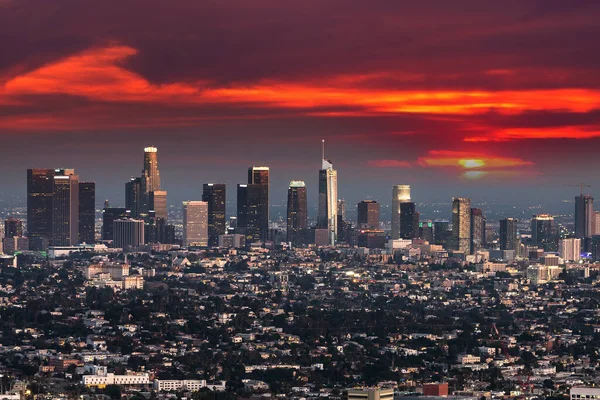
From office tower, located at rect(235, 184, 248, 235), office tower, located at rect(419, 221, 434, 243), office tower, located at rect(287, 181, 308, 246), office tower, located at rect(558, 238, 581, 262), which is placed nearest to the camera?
office tower, located at rect(558, 238, 581, 262)

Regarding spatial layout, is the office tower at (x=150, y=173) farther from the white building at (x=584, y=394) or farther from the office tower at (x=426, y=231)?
the white building at (x=584, y=394)

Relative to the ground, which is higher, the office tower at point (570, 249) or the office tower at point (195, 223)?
the office tower at point (195, 223)

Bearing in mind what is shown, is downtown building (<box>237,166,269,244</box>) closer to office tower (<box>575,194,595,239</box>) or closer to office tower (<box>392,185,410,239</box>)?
office tower (<box>392,185,410,239</box>)

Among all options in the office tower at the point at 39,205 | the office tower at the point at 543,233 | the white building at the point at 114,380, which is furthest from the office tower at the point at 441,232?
the white building at the point at 114,380

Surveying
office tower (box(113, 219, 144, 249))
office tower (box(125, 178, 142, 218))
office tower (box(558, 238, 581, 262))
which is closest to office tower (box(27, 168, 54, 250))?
office tower (box(113, 219, 144, 249))

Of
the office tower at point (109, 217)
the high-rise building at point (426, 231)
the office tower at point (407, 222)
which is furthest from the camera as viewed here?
the office tower at point (407, 222)

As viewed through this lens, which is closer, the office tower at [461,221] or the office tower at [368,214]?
the office tower at [461,221]

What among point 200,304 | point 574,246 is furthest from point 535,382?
point 574,246
